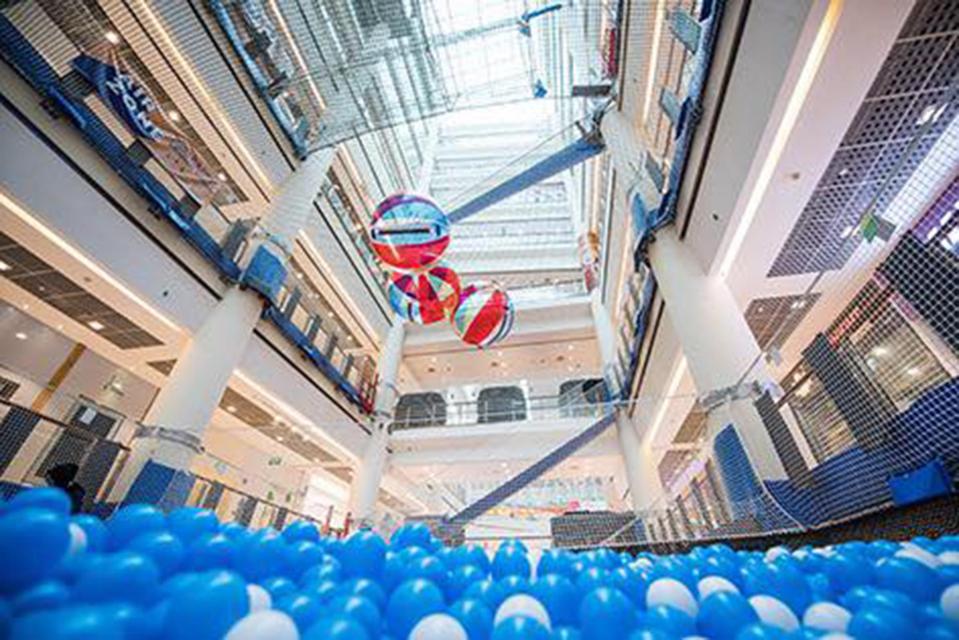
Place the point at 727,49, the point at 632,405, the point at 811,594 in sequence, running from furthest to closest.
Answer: the point at 632,405
the point at 727,49
the point at 811,594

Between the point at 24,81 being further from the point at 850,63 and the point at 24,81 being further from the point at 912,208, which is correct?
the point at 912,208

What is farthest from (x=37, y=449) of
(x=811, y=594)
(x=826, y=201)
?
(x=826, y=201)

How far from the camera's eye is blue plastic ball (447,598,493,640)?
124 cm

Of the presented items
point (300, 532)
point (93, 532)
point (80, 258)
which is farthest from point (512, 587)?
point (80, 258)

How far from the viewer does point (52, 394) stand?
7.53m

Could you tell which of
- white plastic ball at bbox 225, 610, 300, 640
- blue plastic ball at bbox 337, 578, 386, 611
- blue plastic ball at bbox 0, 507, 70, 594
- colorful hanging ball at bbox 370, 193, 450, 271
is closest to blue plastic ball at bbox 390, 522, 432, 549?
blue plastic ball at bbox 337, 578, 386, 611

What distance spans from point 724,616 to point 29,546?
1.91 meters

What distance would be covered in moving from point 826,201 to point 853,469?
11.4 feet

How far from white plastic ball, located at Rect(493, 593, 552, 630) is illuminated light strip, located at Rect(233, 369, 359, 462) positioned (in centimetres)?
785

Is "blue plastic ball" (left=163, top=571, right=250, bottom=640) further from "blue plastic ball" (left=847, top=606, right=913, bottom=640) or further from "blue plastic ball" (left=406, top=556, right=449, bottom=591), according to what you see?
"blue plastic ball" (left=847, top=606, right=913, bottom=640)

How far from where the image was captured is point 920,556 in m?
1.68

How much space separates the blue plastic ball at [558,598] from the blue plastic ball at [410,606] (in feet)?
1.19

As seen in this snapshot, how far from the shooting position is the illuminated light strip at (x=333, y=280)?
10.9 metres

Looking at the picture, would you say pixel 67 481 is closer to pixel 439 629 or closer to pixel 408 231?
pixel 408 231
